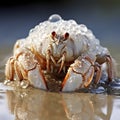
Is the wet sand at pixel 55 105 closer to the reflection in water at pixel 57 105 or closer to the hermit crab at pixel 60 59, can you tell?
the reflection in water at pixel 57 105

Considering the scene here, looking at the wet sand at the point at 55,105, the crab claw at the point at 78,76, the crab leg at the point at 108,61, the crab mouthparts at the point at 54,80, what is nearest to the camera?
the wet sand at the point at 55,105

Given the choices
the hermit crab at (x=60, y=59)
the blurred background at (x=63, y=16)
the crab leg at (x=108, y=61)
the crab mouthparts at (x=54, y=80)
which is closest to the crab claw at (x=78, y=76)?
the hermit crab at (x=60, y=59)

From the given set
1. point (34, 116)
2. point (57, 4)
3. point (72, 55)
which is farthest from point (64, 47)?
point (57, 4)

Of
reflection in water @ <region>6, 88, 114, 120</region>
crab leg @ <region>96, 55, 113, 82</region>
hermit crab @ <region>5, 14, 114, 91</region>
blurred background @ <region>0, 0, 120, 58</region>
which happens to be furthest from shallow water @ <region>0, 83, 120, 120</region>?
blurred background @ <region>0, 0, 120, 58</region>

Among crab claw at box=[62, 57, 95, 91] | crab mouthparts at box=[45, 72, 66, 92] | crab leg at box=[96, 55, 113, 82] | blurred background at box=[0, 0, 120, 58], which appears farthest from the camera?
blurred background at box=[0, 0, 120, 58]

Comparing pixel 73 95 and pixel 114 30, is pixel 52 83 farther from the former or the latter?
pixel 114 30

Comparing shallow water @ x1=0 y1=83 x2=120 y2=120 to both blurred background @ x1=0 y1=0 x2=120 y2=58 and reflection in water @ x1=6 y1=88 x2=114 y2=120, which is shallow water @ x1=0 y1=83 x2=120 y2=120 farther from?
blurred background @ x1=0 y1=0 x2=120 y2=58
